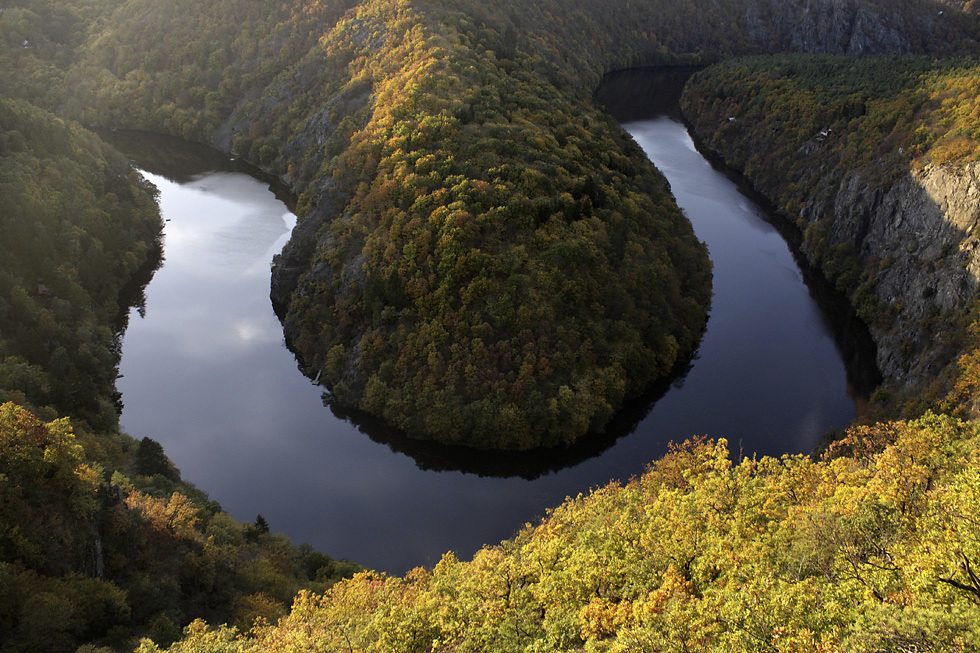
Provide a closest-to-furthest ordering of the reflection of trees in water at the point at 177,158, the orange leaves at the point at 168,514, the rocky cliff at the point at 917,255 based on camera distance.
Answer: the orange leaves at the point at 168,514 < the rocky cliff at the point at 917,255 < the reflection of trees in water at the point at 177,158

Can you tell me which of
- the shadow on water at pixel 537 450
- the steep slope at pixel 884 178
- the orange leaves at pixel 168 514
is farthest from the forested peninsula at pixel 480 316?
the shadow on water at pixel 537 450

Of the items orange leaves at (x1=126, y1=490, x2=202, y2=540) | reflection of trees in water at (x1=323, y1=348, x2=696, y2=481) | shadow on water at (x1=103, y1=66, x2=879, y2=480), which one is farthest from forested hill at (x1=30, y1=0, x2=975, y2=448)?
orange leaves at (x1=126, y1=490, x2=202, y2=540)

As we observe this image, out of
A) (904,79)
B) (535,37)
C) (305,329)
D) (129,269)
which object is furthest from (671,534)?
(535,37)

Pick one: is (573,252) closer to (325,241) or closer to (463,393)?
(463,393)

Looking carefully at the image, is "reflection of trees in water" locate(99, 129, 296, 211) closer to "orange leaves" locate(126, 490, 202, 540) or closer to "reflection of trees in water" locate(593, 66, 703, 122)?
"orange leaves" locate(126, 490, 202, 540)

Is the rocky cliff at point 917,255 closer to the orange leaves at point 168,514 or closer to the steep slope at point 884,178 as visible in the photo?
the steep slope at point 884,178

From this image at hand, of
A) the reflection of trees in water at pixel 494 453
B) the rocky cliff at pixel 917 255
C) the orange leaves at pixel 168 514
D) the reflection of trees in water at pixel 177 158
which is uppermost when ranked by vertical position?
the rocky cliff at pixel 917 255
